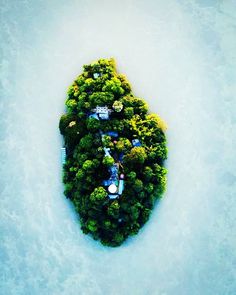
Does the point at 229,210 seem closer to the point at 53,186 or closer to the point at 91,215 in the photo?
the point at 91,215

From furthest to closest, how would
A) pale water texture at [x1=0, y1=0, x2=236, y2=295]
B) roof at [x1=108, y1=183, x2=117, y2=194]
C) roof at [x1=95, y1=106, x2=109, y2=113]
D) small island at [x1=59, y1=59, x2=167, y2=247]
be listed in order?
pale water texture at [x1=0, y1=0, x2=236, y2=295] < roof at [x1=95, y1=106, x2=109, y2=113] < small island at [x1=59, y1=59, x2=167, y2=247] < roof at [x1=108, y1=183, x2=117, y2=194]

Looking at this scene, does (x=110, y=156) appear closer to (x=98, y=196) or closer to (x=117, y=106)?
(x=98, y=196)

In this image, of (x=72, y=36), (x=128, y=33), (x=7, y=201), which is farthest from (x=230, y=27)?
(x=7, y=201)

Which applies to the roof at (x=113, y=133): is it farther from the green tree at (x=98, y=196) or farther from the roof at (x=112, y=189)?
the green tree at (x=98, y=196)

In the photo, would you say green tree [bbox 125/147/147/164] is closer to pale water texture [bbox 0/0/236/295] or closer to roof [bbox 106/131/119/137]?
roof [bbox 106/131/119/137]

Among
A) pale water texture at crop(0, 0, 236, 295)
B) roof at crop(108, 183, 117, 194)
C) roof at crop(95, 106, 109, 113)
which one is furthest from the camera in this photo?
pale water texture at crop(0, 0, 236, 295)

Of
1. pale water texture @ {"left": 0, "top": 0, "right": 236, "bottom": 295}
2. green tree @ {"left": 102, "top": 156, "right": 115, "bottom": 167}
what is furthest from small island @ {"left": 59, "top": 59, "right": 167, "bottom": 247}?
pale water texture @ {"left": 0, "top": 0, "right": 236, "bottom": 295}

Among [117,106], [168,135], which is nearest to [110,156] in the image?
[117,106]
